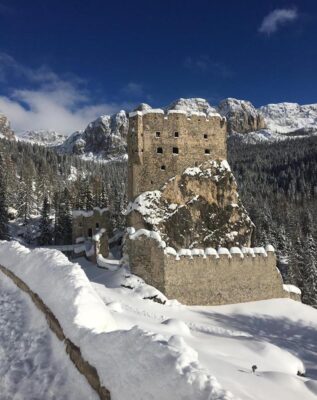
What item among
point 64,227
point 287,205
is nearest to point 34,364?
point 64,227

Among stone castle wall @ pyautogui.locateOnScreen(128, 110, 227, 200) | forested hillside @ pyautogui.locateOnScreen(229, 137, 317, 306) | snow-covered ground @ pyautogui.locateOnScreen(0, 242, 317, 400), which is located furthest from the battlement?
forested hillside @ pyautogui.locateOnScreen(229, 137, 317, 306)

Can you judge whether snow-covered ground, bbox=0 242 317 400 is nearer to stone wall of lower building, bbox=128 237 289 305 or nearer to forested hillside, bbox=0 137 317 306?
stone wall of lower building, bbox=128 237 289 305

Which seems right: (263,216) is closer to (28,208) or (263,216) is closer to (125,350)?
(28,208)

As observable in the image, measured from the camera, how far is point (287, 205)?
10406 cm

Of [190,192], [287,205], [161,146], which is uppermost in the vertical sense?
[161,146]

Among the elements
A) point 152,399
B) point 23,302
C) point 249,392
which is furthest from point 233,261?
point 152,399

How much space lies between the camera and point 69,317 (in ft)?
33.7

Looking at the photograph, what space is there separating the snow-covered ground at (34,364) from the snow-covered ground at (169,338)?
14.0 inches

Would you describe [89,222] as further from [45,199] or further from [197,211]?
[45,199]

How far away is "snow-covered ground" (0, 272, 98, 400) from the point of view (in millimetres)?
8586

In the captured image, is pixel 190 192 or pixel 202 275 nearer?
pixel 202 275

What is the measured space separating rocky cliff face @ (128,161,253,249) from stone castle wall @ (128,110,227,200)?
0.79m

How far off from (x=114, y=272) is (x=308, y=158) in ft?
536

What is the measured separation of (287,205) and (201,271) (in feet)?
271
